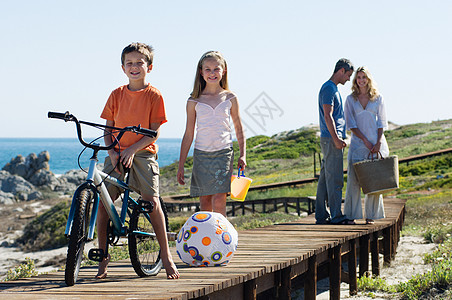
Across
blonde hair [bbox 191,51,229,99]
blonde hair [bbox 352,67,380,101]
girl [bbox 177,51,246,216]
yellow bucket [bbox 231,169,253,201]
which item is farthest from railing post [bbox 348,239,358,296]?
blonde hair [bbox 191,51,229,99]

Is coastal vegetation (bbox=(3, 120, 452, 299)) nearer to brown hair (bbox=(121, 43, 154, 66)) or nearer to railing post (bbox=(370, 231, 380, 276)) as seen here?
railing post (bbox=(370, 231, 380, 276))

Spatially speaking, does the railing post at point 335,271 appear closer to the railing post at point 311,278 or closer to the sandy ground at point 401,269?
the sandy ground at point 401,269

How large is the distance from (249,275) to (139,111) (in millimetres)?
1628

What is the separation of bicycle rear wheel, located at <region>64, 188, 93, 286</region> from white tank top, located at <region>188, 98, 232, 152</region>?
5.73 feet

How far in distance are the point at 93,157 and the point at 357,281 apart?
18.4ft

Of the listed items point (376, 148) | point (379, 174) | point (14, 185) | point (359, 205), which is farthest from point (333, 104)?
point (14, 185)

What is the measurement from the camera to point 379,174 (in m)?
8.45

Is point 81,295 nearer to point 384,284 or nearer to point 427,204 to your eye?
point 384,284

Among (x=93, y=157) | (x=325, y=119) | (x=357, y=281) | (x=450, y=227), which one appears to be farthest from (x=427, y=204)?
(x=93, y=157)

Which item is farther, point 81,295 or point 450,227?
point 450,227

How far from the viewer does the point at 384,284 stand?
854cm

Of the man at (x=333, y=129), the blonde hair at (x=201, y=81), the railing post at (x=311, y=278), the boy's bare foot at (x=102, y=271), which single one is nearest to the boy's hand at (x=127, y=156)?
the boy's bare foot at (x=102, y=271)

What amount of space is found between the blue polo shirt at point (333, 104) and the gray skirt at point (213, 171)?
241 cm

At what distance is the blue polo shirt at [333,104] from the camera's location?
8.29 meters
